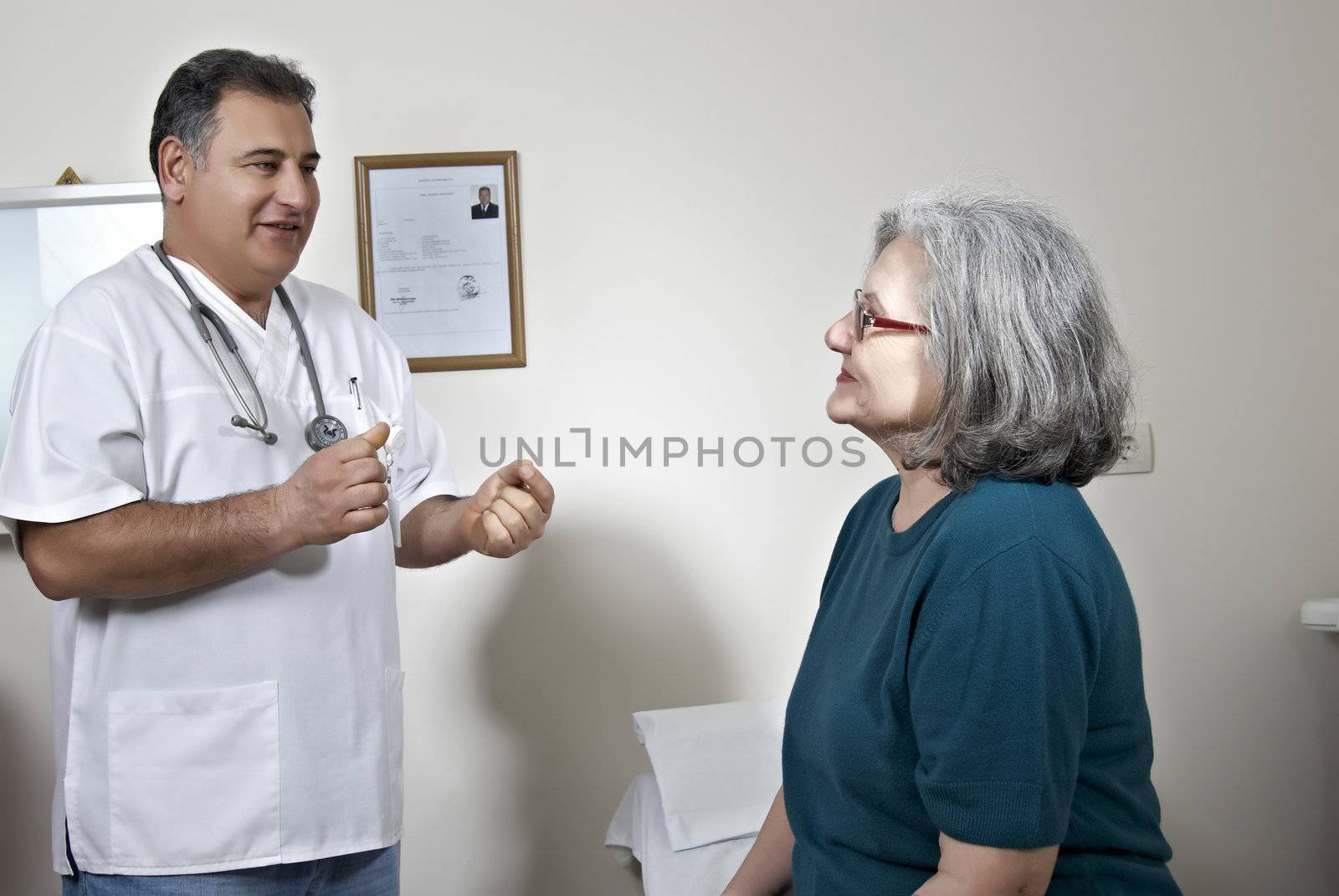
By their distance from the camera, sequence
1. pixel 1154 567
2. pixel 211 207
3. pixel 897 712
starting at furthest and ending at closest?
1. pixel 1154 567
2. pixel 211 207
3. pixel 897 712

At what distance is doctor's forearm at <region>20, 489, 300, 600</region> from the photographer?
1172 mm

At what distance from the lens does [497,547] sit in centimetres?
140

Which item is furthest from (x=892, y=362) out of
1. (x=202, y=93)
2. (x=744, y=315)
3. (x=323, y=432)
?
(x=744, y=315)

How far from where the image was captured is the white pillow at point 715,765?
5.25 feet

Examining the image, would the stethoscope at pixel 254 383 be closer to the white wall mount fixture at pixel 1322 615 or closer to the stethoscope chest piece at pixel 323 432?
the stethoscope chest piece at pixel 323 432

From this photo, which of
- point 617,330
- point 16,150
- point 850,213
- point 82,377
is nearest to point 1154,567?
point 850,213

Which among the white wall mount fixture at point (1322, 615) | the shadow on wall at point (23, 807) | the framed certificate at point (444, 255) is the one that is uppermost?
the framed certificate at point (444, 255)

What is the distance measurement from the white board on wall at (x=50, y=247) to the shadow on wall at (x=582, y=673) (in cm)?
101

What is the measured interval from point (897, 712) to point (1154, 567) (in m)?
1.49

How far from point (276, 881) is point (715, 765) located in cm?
68

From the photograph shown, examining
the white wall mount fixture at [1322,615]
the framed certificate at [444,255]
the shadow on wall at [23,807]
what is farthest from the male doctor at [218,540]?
the white wall mount fixture at [1322,615]

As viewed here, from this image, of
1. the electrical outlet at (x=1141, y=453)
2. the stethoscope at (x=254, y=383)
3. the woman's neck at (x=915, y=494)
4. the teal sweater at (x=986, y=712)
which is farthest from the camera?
the electrical outlet at (x=1141, y=453)

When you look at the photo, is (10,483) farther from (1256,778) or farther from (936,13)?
(1256,778)

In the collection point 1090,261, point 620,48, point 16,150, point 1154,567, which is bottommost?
point 1154,567
